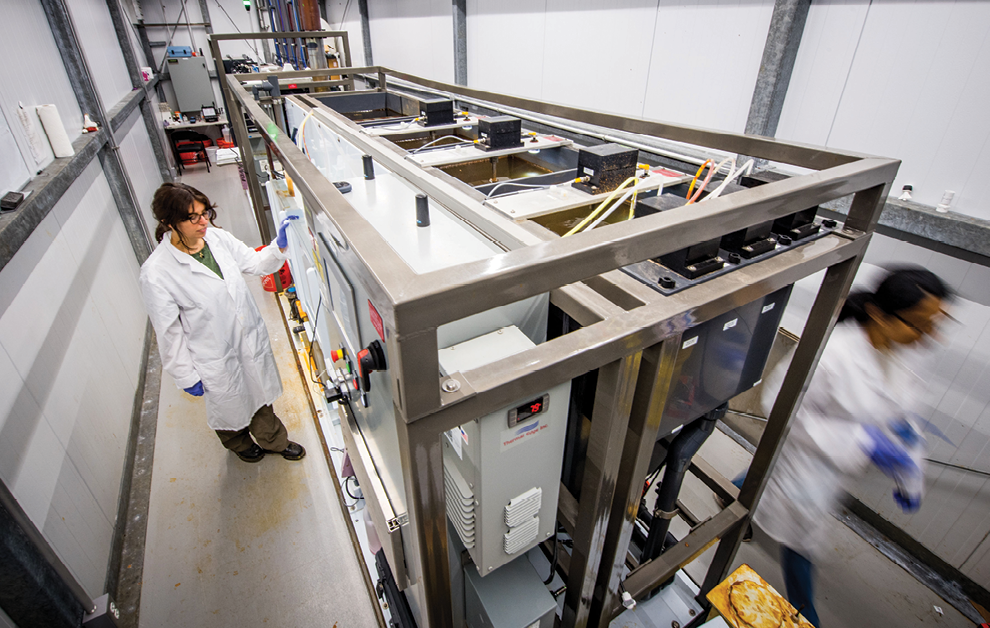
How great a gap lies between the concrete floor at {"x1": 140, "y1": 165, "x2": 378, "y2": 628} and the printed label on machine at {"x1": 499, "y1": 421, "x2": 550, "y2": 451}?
1.56 metres

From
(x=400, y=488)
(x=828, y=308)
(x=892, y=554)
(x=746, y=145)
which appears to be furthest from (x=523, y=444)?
(x=892, y=554)

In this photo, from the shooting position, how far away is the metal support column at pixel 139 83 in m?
5.75

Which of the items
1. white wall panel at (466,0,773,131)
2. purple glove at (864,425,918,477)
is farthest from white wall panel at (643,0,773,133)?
purple glove at (864,425,918,477)

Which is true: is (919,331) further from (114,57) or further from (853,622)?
(114,57)

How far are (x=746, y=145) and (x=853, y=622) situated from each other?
222cm

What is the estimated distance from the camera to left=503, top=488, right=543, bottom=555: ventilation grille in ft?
3.36

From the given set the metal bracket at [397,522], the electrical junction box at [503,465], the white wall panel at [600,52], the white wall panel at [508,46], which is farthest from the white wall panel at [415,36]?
the metal bracket at [397,522]

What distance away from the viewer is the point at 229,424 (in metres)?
2.32

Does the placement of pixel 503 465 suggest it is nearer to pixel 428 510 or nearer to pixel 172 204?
pixel 428 510

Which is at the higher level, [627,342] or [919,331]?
[627,342]

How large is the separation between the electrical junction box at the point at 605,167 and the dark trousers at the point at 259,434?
2.06m

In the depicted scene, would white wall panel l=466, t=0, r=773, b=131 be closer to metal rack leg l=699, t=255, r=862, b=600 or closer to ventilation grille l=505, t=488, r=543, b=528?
metal rack leg l=699, t=255, r=862, b=600

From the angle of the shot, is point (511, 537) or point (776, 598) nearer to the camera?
point (511, 537)

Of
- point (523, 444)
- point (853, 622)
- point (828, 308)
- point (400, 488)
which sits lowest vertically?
point (853, 622)
